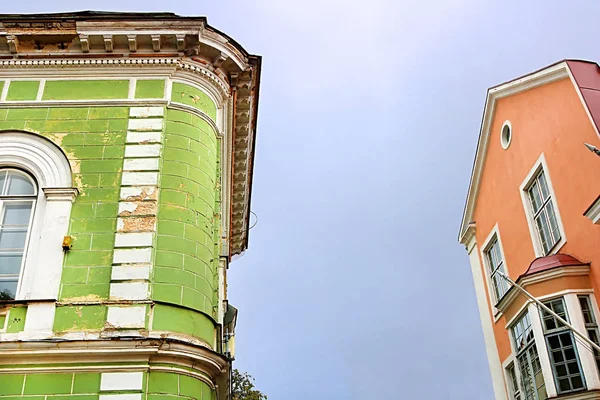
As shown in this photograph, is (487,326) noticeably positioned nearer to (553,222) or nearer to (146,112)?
(553,222)

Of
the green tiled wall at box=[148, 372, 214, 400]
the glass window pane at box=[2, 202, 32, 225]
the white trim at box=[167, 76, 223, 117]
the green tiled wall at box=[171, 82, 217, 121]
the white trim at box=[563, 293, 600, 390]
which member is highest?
the white trim at box=[167, 76, 223, 117]

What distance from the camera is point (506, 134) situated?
55.5 ft

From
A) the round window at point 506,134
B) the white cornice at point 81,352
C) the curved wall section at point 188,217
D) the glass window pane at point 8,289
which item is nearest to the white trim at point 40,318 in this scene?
the white cornice at point 81,352

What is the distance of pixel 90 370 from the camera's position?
29.5ft

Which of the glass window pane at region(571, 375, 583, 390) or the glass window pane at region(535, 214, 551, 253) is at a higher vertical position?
the glass window pane at region(535, 214, 551, 253)

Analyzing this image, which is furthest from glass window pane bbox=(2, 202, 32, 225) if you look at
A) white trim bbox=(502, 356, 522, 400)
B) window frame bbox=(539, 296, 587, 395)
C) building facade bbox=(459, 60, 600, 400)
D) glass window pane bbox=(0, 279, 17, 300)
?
white trim bbox=(502, 356, 522, 400)

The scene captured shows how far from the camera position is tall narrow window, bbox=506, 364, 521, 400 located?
51.6 ft

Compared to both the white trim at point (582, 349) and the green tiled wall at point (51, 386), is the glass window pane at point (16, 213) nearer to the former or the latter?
the green tiled wall at point (51, 386)

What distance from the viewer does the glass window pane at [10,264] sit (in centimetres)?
1019

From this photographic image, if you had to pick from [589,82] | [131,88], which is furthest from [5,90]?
[589,82]

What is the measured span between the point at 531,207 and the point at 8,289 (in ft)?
39.0

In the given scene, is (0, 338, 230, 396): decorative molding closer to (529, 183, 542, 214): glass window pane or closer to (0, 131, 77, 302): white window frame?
(0, 131, 77, 302): white window frame

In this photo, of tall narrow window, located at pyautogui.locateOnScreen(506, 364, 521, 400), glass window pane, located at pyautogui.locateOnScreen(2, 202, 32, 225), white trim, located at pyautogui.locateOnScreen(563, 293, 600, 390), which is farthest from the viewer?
tall narrow window, located at pyautogui.locateOnScreen(506, 364, 521, 400)

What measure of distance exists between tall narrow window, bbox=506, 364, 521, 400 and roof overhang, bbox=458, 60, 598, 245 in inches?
195
